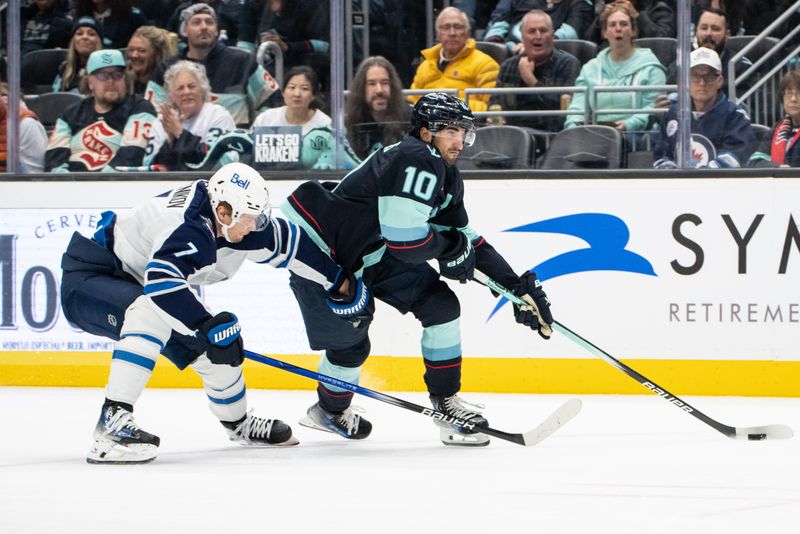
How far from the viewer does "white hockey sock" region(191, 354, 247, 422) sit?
4.01m

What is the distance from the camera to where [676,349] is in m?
5.36

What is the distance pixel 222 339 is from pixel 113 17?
9.24ft

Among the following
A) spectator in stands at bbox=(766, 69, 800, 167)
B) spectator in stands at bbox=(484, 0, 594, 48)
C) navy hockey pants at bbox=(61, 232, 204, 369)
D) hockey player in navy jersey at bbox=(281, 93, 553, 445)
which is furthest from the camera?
spectator in stands at bbox=(484, 0, 594, 48)

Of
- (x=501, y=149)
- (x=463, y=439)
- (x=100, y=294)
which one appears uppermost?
(x=501, y=149)

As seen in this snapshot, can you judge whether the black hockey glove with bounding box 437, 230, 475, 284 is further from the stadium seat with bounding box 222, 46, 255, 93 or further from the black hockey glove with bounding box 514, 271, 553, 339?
the stadium seat with bounding box 222, 46, 255, 93

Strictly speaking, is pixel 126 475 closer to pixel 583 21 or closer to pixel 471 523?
pixel 471 523

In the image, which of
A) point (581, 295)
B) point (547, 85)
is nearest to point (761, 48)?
point (547, 85)

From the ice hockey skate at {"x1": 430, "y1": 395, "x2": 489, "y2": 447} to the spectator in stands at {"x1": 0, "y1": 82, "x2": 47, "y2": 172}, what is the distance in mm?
2650

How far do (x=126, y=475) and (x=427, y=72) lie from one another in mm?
2684

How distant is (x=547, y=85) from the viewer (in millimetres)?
5520

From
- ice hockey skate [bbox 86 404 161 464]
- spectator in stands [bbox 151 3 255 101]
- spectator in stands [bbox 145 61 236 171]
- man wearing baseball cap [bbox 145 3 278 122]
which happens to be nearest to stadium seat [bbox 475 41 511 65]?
man wearing baseball cap [bbox 145 3 278 122]

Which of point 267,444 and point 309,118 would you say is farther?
point 309,118

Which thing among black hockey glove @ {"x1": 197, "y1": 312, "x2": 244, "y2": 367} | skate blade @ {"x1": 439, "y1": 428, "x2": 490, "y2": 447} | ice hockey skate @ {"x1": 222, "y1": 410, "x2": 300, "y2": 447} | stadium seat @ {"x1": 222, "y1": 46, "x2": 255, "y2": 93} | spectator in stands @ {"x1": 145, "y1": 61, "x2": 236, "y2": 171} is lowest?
skate blade @ {"x1": 439, "y1": 428, "x2": 490, "y2": 447}

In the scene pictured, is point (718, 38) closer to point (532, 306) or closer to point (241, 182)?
point (532, 306)
